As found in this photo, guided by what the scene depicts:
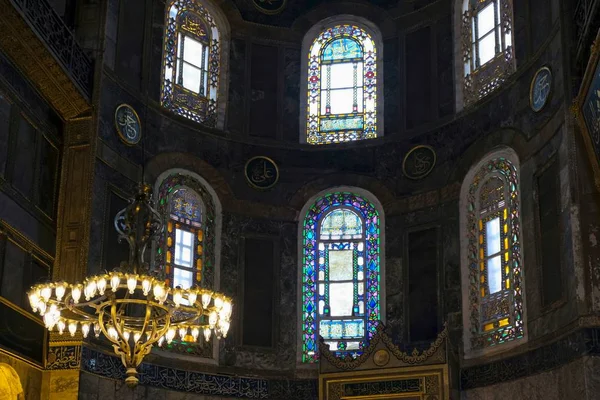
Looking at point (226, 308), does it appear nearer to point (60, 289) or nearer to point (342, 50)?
point (60, 289)

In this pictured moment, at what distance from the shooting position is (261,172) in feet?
59.6

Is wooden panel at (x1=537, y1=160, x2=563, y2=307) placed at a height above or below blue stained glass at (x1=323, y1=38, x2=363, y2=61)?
below

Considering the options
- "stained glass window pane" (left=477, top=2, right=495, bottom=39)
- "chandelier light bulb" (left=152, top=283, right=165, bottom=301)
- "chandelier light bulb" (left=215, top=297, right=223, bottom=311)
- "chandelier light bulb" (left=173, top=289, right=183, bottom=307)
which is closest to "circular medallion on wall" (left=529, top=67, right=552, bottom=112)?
"stained glass window pane" (left=477, top=2, right=495, bottom=39)

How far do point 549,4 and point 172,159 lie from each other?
653 centimetres

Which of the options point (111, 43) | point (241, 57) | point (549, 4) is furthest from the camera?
point (241, 57)

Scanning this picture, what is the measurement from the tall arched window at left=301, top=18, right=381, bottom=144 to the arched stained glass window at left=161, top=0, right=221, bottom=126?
5.79ft

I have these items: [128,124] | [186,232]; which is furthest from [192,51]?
[186,232]

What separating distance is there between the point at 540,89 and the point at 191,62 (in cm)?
646

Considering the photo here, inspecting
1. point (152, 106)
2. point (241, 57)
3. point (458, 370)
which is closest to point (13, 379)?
point (152, 106)

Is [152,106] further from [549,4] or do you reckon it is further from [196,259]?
[549,4]

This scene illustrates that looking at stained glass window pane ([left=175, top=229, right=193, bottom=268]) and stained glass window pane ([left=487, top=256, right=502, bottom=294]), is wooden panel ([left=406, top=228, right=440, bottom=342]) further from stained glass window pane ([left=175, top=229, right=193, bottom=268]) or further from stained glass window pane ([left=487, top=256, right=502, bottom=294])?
stained glass window pane ([left=175, top=229, right=193, bottom=268])

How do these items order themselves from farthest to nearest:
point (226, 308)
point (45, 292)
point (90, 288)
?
point (226, 308), point (45, 292), point (90, 288)

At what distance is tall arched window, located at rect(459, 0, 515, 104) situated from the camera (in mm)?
16797

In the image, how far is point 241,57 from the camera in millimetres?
18922
